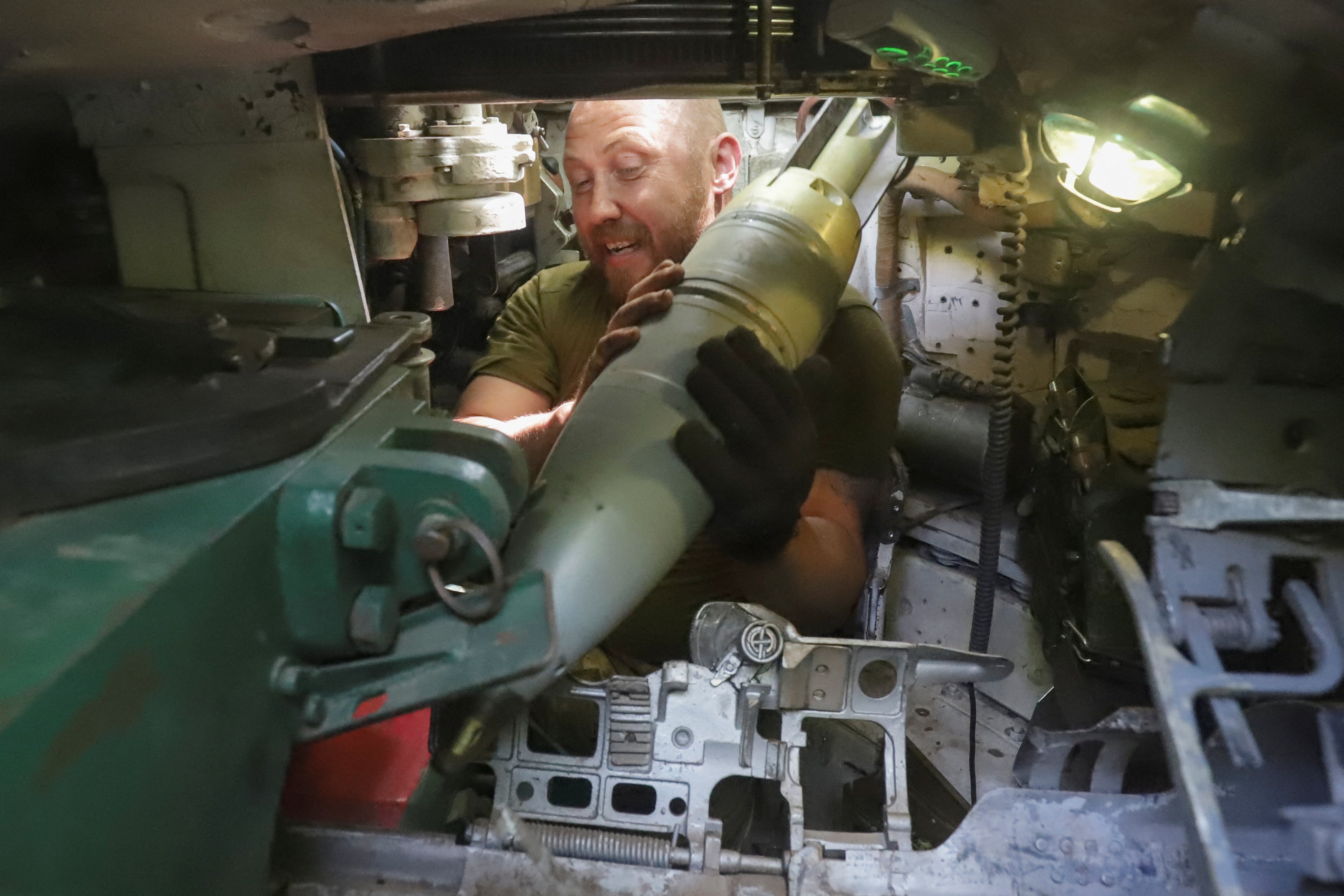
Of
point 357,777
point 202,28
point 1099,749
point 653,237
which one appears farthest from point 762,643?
point 653,237

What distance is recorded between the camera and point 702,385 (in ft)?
4.00

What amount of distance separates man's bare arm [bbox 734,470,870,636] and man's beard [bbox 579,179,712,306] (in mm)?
610

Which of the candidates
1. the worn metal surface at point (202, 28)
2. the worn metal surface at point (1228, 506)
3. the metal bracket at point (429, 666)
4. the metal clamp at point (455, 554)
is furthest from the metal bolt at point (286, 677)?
the worn metal surface at point (1228, 506)

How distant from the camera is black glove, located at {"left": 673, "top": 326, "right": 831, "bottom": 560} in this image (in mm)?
1182

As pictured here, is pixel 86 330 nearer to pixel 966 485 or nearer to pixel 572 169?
pixel 572 169

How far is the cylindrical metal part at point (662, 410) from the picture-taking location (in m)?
1.03

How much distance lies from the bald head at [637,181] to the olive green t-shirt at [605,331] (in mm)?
138

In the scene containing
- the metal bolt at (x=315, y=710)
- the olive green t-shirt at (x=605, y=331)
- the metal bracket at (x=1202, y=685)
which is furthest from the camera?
the olive green t-shirt at (x=605, y=331)

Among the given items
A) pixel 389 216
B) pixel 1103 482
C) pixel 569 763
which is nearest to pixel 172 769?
pixel 569 763

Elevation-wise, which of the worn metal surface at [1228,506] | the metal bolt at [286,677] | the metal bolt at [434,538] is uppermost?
the worn metal surface at [1228,506]

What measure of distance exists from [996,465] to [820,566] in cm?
41

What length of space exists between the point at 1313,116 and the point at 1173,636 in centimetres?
52

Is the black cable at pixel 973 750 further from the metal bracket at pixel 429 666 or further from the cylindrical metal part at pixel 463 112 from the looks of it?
the cylindrical metal part at pixel 463 112

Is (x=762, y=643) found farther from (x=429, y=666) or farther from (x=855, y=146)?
(x=855, y=146)
